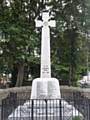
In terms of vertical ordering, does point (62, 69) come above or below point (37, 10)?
below

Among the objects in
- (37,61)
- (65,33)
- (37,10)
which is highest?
(37,10)

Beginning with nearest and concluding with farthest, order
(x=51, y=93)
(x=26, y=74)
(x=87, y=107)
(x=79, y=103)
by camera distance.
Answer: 1. (x=87, y=107)
2. (x=79, y=103)
3. (x=51, y=93)
4. (x=26, y=74)

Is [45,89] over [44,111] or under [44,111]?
over

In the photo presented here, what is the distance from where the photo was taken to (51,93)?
14.5 m

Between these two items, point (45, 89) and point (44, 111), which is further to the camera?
point (45, 89)

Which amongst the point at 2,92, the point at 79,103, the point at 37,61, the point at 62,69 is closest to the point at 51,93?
the point at 79,103

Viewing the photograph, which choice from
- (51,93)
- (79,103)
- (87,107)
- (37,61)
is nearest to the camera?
(87,107)

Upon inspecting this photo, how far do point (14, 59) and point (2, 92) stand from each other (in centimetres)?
295

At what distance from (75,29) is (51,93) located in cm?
1324

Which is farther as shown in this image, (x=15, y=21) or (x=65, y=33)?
(x=65, y=33)

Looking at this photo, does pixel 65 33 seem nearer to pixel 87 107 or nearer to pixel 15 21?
pixel 15 21

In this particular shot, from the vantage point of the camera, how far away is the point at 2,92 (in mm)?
22672

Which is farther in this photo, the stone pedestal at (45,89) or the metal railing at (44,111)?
the stone pedestal at (45,89)

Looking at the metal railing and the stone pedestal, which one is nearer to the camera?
the metal railing
